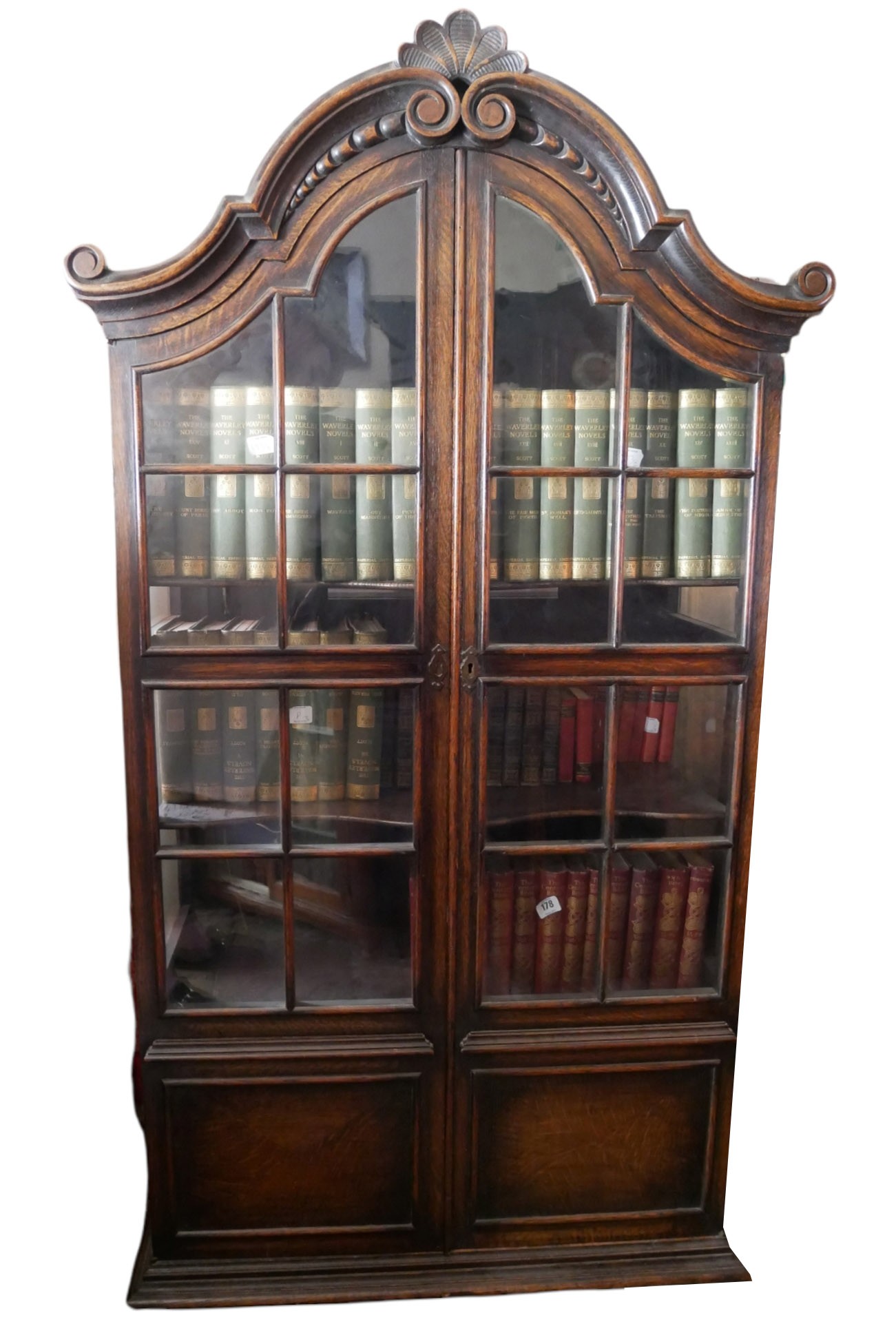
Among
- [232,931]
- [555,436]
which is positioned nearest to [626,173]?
[555,436]

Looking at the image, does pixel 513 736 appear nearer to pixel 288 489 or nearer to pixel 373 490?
pixel 373 490

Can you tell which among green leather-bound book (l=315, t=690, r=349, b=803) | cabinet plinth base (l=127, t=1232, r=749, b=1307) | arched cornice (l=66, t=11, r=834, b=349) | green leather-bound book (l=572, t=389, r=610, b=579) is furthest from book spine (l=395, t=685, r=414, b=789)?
cabinet plinth base (l=127, t=1232, r=749, b=1307)

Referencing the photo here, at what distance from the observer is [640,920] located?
258cm

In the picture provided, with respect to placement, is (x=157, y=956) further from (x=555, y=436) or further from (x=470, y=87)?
(x=470, y=87)

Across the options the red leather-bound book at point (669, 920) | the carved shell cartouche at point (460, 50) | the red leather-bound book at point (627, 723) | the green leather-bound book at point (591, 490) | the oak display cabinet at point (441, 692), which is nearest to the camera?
the carved shell cartouche at point (460, 50)

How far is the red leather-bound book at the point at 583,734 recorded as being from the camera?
8.08 ft

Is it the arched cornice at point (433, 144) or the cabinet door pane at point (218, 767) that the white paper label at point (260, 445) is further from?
the cabinet door pane at point (218, 767)

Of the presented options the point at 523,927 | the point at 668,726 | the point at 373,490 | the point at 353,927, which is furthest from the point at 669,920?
the point at 373,490

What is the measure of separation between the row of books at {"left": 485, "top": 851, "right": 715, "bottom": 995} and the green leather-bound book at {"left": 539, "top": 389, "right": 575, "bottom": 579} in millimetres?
700

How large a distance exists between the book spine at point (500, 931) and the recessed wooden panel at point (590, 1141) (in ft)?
0.72

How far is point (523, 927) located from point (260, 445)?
1266mm

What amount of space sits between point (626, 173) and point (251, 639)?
1269 mm

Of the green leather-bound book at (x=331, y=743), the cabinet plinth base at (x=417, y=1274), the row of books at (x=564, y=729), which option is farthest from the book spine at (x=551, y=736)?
the cabinet plinth base at (x=417, y=1274)

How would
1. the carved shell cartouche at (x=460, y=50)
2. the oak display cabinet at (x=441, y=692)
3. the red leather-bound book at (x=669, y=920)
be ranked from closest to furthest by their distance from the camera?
the carved shell cartouche at (x=460, y=50), the oak display cabinet at (x=441, y=692), the red leather-bound book at (x=669, y=920)
